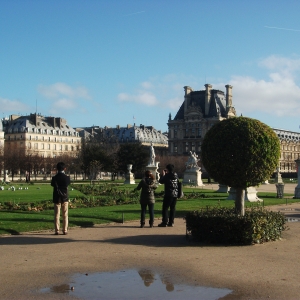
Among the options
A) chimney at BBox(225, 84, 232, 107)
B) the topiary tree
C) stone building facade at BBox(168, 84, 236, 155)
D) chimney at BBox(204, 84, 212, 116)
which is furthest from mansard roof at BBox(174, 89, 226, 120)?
the topiary tree

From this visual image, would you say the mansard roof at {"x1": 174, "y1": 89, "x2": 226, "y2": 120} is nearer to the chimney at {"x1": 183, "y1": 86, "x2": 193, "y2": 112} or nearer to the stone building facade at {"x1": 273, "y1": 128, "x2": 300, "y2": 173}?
the chimney at {"x1": 183, "y1": 86, "x2": 193, "y2": 112}

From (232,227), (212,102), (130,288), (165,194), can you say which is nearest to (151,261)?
(130,288)

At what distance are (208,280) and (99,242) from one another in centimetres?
409

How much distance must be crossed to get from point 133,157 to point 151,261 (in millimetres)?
62519

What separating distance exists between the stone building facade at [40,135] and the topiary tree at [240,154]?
93.7m

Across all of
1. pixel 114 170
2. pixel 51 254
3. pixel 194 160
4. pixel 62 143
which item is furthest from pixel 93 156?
pixel 51 254

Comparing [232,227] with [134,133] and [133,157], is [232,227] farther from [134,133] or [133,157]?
[134,133]

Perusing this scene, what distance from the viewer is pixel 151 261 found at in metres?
9.47

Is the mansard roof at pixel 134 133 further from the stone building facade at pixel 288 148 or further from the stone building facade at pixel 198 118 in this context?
the stone building facade at pixel 288 148

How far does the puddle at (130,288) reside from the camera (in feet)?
23.5

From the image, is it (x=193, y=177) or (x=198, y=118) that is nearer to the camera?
(x=193, y=177)

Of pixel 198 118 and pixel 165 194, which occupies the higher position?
pixel 198 118

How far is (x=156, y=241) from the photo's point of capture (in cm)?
1180

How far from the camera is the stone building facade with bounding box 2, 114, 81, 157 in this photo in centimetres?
10819
